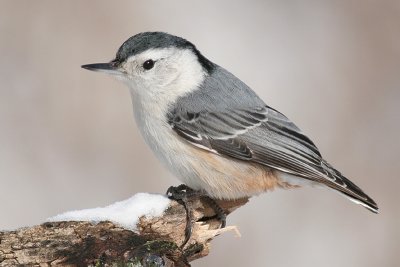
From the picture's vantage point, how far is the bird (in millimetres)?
3502

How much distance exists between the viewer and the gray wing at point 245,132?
3514 mm

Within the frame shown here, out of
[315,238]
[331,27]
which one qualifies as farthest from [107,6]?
[315,238]

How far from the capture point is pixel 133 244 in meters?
2.85

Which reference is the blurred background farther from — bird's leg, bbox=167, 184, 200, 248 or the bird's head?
the bird's head

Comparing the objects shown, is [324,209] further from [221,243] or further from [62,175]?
[62,175]

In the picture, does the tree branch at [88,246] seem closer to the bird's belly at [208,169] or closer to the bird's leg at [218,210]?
the bird's belly at [208,169]

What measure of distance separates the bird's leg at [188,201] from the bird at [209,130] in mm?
44

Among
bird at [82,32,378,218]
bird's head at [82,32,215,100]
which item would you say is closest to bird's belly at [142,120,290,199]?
bird at [82,32,378,218]

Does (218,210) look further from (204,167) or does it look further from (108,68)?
(108,68)

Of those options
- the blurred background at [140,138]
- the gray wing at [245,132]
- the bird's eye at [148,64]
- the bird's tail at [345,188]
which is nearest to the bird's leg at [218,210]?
the gray wing at [245,132]

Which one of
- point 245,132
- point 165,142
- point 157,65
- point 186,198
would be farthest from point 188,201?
point 157,65

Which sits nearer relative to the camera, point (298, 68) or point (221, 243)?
point (221, 243)

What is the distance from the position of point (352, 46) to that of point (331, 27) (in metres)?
0.26

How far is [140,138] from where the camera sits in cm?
Answer: 512
